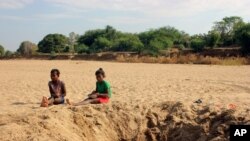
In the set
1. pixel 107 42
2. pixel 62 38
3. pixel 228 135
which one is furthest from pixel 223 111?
pixel 62 38

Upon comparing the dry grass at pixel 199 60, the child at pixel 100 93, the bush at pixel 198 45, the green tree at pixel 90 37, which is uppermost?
the green tree at pixel 90 37

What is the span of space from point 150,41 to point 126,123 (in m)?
41.8

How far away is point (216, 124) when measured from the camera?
6.55 metres

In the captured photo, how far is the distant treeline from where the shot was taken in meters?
43.3

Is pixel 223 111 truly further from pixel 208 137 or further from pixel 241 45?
pixel 241 45

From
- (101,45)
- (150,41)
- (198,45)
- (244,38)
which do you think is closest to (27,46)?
(101,45)

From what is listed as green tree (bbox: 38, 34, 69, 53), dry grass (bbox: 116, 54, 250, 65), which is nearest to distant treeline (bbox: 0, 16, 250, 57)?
green tree (bbox: 38, 34, 69, 53)

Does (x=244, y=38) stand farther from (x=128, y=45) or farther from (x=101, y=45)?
(x=101, y=45)

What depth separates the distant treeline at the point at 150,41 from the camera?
142ft

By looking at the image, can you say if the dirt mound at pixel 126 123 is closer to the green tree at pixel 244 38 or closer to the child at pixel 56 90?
the child at pixel 56 90

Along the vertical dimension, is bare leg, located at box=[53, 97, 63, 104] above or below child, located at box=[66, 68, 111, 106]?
below

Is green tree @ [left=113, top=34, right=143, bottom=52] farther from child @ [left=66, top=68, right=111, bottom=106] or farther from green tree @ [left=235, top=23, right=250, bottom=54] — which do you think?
child @ [left=66, top=68, right=111, bottom=106]

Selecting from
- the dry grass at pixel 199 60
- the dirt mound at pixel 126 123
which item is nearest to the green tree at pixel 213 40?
the dry grass at pixel 199 60

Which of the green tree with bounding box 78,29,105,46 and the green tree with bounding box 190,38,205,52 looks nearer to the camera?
the green tree with bounding box 190,38,205,52
